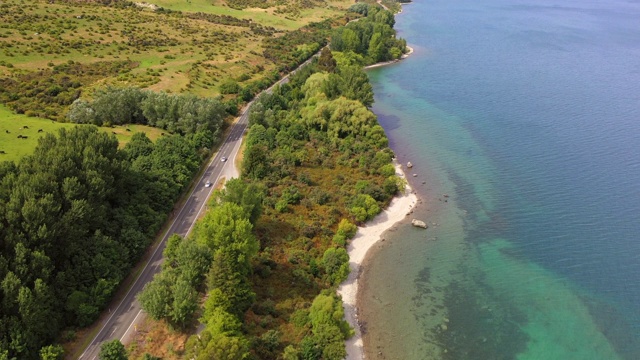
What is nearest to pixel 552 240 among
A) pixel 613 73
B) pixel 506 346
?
pixel 506 346

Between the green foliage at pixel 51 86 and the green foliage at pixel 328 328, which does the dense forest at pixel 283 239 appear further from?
the green foliage at pixel 51 86

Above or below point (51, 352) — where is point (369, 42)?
above

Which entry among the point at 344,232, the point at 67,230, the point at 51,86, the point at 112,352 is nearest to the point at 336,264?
the point at 344,232

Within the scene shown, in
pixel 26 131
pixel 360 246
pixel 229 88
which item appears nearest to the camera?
pixel 360 246

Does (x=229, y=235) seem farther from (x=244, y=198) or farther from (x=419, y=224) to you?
(x=419, y=224)

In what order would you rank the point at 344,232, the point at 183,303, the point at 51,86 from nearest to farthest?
the point at 183,303, the point at 344,232, the point at 51,86

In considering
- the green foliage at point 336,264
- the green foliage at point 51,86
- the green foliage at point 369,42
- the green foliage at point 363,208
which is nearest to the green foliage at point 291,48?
the green foliage at point 369,42
